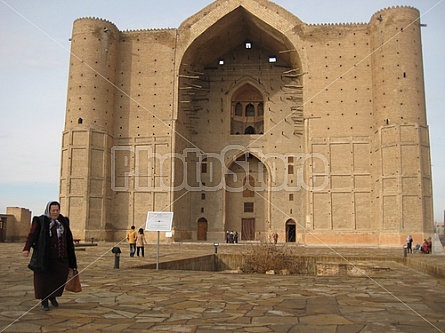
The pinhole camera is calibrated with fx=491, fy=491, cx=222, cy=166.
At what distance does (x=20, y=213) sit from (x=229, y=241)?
12.7m

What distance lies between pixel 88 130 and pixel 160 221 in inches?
735

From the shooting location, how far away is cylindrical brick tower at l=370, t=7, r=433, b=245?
25734 mm

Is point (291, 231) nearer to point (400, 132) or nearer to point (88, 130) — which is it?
point (400, 132)

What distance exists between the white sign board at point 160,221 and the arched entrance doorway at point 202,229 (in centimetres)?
2164

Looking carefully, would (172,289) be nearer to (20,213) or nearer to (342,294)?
(342,294)

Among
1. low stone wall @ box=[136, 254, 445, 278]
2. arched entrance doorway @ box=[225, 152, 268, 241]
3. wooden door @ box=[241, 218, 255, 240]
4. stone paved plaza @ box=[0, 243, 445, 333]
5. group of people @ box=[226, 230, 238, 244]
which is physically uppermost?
arched entrance doorway @ box=[225, 152, 268, 241]

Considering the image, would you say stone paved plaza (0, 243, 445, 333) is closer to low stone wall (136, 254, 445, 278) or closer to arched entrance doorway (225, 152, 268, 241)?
low stone wall (136, 254, 445, 278)

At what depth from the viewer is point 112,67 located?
29891 mm

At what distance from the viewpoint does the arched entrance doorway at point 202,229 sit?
3266cm

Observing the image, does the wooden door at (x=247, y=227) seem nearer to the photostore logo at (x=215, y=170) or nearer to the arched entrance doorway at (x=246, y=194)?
the arched entrance doorway at (x=246, y=194)

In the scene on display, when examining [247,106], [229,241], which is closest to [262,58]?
[247,106]

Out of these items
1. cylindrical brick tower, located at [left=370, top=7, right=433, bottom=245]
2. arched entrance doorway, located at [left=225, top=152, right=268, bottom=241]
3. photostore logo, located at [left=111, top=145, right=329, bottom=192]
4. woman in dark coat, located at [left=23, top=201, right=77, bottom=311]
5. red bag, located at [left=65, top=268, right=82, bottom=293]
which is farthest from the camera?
arched entrance doorway, located at [left=225, top=152, right=268, bottom=241]

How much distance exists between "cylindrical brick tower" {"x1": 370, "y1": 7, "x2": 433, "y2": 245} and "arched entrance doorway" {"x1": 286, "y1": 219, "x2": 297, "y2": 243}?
6.55 metres

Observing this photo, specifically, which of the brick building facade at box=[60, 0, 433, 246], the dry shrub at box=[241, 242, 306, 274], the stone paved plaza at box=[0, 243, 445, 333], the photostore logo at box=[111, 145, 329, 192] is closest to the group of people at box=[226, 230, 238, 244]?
the brick building facade at box=[60, 0, 433, 246]
